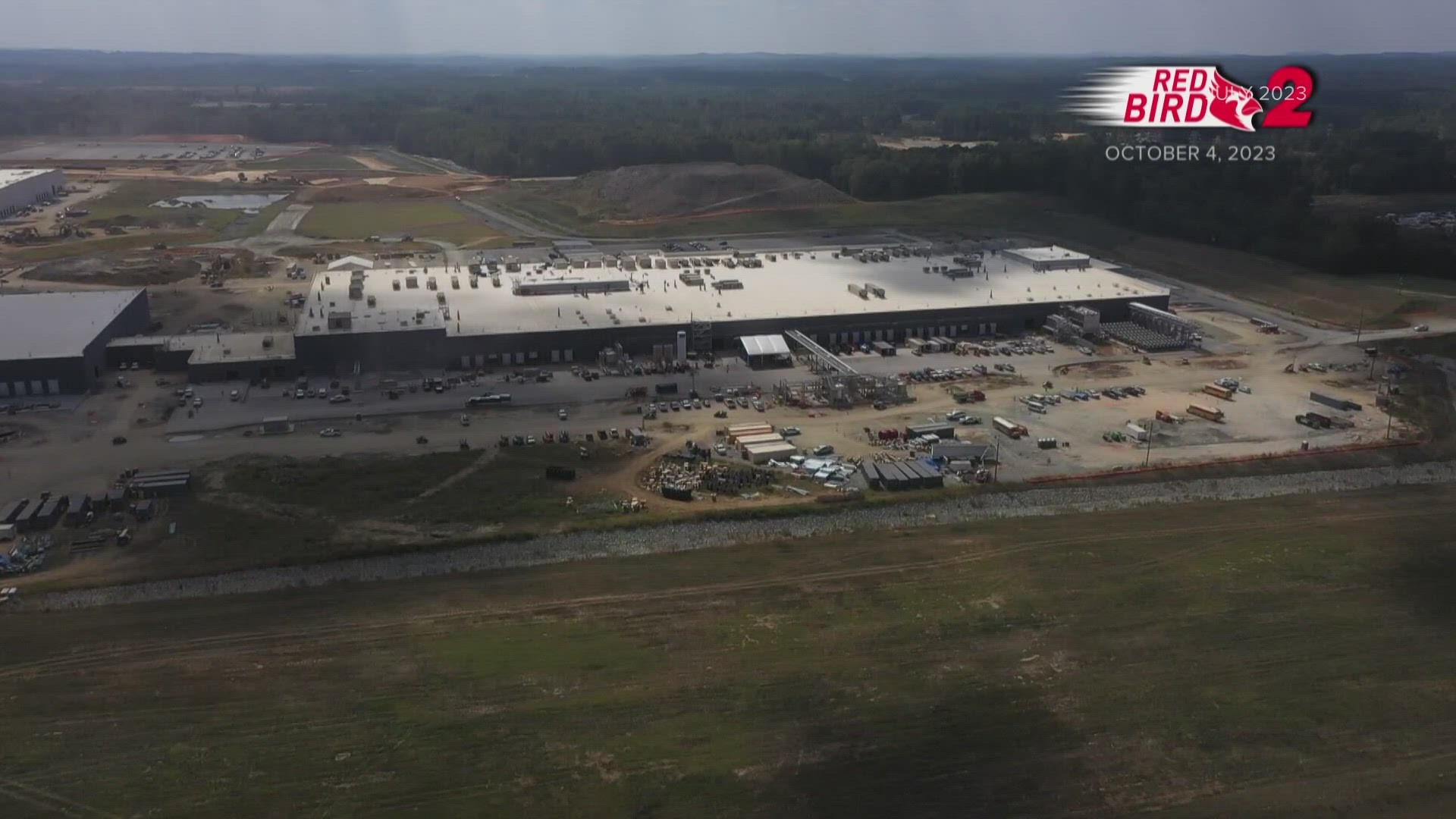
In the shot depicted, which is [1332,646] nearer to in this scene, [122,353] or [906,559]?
[906,559]

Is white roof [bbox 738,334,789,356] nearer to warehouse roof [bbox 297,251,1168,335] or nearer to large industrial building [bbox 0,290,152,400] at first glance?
warehouse roof [bbox 297,251,1168,335]

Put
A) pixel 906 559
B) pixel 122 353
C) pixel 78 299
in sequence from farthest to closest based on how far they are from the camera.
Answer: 1. pixel 78 299
2. pixel 122 353
3. pixel 906 559

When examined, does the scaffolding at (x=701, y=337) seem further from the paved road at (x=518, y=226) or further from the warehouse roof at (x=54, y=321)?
the paved road at (x=518, y=226)

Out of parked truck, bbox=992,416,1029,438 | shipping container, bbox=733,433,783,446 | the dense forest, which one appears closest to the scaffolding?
shipping container, bbox=733,433,783,446

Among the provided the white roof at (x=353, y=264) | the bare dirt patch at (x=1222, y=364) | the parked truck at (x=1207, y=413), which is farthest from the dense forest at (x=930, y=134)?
the white roof at (x=353, y=264)

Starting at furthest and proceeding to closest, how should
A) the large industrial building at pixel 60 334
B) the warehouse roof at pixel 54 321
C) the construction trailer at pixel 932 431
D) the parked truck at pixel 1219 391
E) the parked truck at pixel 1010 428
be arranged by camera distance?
1. the warehouse roof at pixel 54 321
2. the parked truck at pixel 1219 391
3. the large industrial building at pixel 60 334
4. the parked truck at pixel 1010 428
5. the construction trailer at pixel 932 431

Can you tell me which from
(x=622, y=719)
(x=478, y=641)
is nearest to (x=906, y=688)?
(x=622, y=719)
